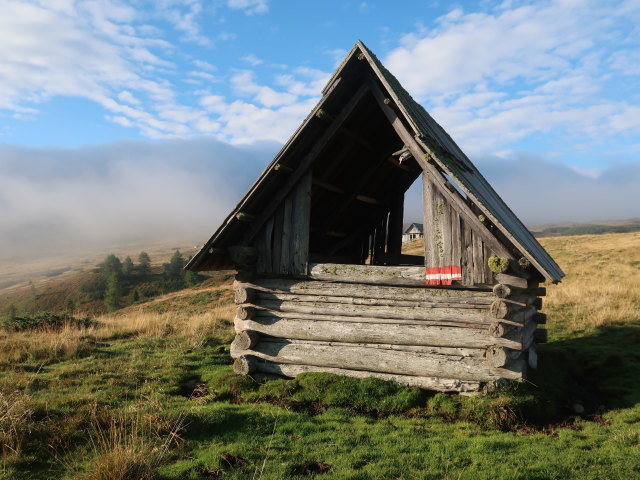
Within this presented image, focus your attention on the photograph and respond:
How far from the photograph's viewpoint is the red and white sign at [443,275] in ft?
24.2

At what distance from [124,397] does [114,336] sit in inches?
277

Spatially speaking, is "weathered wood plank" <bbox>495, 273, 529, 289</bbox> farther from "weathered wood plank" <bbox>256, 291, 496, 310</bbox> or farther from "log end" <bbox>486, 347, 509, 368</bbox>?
"log end" <bbox>486, 347, 509, 368</bbox>

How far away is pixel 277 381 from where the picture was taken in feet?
27.2

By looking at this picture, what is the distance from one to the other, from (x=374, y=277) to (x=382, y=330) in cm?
102

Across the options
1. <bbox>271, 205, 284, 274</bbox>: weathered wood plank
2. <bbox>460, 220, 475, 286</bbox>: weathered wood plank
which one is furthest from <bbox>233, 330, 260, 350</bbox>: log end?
<bbox>460, 220, 475, 286</bbox>: weathered wood plank

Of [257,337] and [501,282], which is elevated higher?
[501,282]

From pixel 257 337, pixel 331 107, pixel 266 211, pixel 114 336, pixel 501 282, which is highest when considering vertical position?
pixel 331 107

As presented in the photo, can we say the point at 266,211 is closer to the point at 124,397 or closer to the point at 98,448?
the point at 124,397

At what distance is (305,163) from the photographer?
859cm

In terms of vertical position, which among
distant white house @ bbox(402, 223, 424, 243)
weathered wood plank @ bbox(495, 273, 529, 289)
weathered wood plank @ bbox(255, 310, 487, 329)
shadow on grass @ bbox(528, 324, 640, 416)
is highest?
distant white house @ bbox(402, 223, 424, 243)

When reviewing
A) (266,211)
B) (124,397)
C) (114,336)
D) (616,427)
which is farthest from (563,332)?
(114,336)

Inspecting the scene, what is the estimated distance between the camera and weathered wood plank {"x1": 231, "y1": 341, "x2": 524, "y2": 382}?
7.22m

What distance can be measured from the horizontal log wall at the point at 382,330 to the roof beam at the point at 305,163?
120 centimetres

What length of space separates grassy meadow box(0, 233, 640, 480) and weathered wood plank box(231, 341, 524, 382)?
340mm
